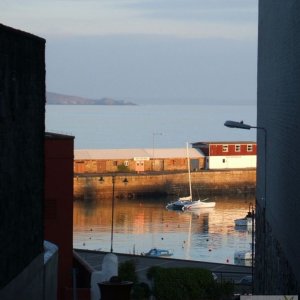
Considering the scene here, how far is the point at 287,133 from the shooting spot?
23.7 metres

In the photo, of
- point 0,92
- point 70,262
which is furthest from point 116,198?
point 0,92

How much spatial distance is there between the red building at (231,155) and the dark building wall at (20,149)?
368 ft

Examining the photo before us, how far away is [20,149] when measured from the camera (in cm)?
1571

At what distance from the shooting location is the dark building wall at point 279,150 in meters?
21.5

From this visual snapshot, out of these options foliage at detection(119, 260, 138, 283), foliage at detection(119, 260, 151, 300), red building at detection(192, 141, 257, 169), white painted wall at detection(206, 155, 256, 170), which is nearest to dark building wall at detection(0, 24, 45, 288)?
foliage at detection(119, 260, 151, 300)

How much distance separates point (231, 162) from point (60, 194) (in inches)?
4024

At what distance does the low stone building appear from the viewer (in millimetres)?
128250

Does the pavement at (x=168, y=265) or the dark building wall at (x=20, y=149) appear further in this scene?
the pavement at (x=168, y=265)

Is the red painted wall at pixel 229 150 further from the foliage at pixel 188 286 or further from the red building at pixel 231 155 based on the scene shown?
the foliage at pixel 188 286

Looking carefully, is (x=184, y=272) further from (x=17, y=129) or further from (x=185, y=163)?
(x=185, y=163)

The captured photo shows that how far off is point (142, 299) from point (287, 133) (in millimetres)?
8515

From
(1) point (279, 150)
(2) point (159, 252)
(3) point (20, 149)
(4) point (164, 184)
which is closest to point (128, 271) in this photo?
(1) point (279, 150)

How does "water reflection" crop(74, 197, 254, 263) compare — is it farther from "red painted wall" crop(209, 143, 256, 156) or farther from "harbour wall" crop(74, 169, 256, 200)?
"red painted wall" crop(209, 143, 256, 156)

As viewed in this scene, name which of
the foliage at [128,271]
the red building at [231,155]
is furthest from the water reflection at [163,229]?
the foliage at [128,271]
